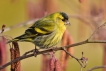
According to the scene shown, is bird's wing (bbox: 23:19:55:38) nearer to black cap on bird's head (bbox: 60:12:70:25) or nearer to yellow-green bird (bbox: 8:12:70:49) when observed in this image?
yellow-green bird (bbox: 8:12:70:49)

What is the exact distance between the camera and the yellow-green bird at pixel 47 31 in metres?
3.44

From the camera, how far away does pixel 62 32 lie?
12.2 feet

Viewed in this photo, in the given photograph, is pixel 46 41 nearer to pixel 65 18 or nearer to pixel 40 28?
pixel 40 28

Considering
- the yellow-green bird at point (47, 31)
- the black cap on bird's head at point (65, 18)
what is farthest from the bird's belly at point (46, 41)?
the black cap on bird's head at point (65, 18)

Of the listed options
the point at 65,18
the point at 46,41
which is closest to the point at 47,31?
the point at 46,41

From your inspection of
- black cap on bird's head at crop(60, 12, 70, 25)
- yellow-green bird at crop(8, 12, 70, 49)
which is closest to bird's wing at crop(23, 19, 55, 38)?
yellow-green bird at crop(8, 12, 70, 49)

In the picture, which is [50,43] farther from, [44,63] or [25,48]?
[25,48]

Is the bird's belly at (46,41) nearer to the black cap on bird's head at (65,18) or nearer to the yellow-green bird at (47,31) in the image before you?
the yellow-green bird at (47,31)

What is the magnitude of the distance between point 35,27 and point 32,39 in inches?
4.0

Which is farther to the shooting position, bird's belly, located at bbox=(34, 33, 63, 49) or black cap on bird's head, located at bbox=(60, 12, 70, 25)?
black cap on bird's head, located at bbox=(60, 12, 70, 25)

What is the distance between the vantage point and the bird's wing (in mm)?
3430

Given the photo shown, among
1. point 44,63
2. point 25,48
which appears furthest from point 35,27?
point 25,48

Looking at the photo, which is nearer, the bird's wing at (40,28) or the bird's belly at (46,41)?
the bird's wing at (40,28)

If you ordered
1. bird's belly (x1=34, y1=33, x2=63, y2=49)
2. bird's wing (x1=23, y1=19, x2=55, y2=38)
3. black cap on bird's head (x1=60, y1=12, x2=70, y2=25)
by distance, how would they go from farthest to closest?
black cap on bird's head (x1=60, y1=12, x2=70, y2=25) → bird's belly (x1=34, y1=33, x2=63, y2=49) → bird's wing (x1=23, y1=19, x2=55, y2=38)
